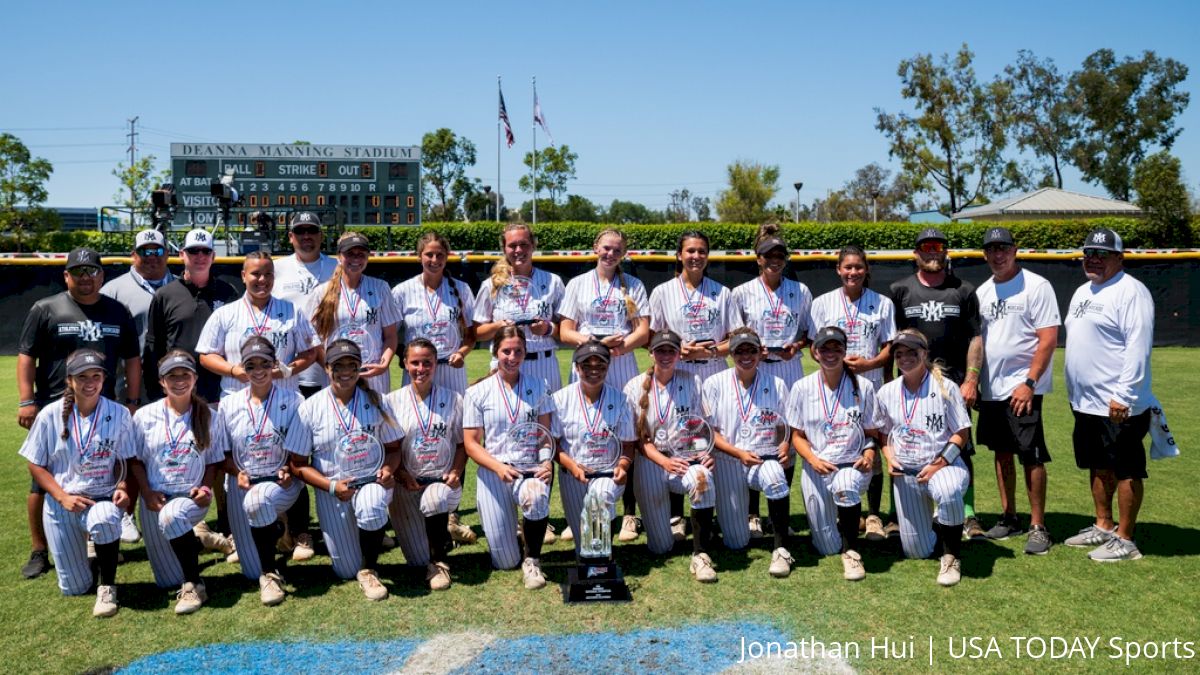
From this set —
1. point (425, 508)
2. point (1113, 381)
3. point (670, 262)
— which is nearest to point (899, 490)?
point (1113, 381)

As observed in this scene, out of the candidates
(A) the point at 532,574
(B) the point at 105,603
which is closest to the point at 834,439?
(A) the point at 532,574

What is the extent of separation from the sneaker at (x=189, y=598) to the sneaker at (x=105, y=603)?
29 centimetres

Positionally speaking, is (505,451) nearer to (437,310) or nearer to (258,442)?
(437,310)

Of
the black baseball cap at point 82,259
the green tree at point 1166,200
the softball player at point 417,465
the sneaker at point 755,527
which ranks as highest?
the green tree at point 1166,200

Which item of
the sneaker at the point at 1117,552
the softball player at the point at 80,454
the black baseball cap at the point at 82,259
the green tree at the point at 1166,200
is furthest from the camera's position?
the green tree at the point at 1166,200

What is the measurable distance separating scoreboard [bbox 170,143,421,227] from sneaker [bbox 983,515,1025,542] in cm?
2000

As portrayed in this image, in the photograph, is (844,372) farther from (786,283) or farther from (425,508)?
(425,508)

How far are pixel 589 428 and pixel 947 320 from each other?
2370mm

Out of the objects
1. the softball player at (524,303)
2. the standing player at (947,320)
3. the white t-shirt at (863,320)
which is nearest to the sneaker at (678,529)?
the softball player at (524,303)

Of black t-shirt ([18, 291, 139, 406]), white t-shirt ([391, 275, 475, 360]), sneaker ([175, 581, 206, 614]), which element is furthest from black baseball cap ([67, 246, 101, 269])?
sneaker ([175, 581, 206, 614])

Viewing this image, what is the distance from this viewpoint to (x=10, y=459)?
768 cm

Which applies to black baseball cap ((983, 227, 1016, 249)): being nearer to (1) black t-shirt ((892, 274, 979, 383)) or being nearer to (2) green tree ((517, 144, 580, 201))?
(1) black t-shirt ((892, 274, 979, 383))

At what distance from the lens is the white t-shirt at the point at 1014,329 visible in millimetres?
5312

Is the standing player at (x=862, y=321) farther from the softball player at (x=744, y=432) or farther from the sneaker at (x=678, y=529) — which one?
the sneaker at (x=678, y=529)
